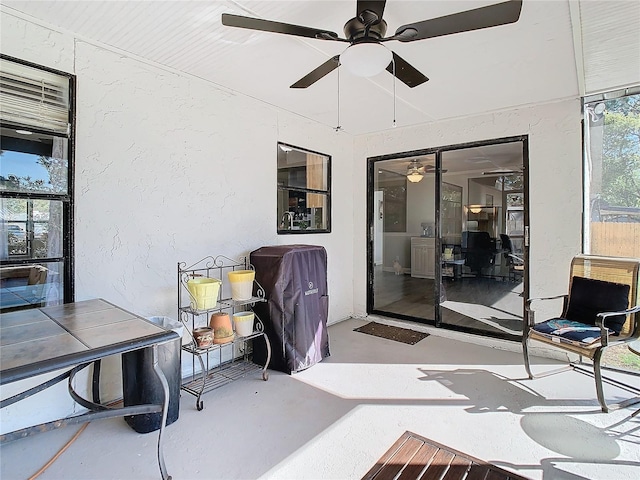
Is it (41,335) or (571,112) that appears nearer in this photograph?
(41,335)

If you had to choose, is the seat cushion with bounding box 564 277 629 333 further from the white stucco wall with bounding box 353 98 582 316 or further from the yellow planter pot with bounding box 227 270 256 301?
the yellow planter pot with bounding box 227 270 256 301

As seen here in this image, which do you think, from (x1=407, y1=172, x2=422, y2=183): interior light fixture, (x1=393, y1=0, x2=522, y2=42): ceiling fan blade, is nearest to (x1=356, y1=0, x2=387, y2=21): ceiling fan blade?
(x1=393, y1=0, x2=522, y2=42): ceiling fan blade

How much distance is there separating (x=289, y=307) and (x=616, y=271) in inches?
113

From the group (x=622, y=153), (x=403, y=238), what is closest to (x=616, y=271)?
(x=622, y=153)

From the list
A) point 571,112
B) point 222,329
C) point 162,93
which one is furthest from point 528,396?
point 162,93

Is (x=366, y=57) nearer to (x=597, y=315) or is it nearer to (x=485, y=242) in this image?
(x=597, y=315)

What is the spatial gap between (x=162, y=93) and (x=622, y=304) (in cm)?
420

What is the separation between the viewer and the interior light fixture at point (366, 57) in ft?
6.09

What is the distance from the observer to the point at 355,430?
2.25 m

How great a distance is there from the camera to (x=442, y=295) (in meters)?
4.39

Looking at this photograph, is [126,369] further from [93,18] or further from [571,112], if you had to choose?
[571,112]

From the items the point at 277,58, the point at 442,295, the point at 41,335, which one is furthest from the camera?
the point at 442,295

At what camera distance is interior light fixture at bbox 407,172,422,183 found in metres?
4.54

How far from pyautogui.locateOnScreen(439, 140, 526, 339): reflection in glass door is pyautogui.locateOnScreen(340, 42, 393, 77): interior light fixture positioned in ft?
8.50
